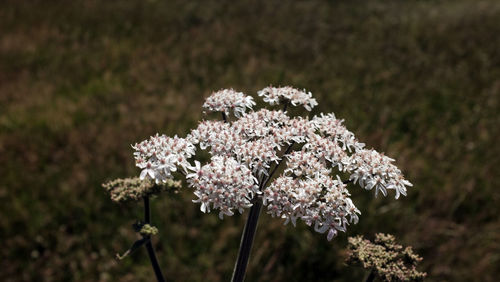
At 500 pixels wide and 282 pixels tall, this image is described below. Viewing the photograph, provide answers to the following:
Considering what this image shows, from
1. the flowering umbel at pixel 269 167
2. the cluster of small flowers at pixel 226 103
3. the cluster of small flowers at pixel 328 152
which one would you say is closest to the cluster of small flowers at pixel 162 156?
the flowering umbel at pixel 269 167

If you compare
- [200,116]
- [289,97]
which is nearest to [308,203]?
[289,97]

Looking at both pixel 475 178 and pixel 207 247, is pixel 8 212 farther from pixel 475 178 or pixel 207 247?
pixel 475 178

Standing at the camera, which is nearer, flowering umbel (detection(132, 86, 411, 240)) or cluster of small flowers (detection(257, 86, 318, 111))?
flowering umbel (detection(132, 86, 411, 240))

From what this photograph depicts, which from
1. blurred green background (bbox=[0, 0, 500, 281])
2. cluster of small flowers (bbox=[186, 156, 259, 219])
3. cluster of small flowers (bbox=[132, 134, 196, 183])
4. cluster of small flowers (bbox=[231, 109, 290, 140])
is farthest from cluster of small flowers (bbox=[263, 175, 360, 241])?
blurred green background (bbox=[0, 0, 500, 281])

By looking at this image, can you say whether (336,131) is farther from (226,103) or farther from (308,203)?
(226,103)

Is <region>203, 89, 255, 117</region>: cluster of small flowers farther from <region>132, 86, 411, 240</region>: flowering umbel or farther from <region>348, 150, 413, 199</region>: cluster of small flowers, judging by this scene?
<region>348, 150, 413, 199</region>: cluster of small flowers

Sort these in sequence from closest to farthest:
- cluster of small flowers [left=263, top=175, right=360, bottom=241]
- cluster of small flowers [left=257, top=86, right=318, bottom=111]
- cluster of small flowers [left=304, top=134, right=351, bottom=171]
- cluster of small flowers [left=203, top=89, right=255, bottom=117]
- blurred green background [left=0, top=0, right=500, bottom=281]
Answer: cluster of small flowers [left=263, top=175, right=360, bottom=241]
cluster of small flowers [left=304, top=134, right=351, bottom=171]
cluster of small flowers [left=203, top=89, right=255, bottom=117]
cluster of small flowers [left=257, top=86, right=318, bottom=111]
blurred green background [left=0, top=0, right=500, bottom=281]

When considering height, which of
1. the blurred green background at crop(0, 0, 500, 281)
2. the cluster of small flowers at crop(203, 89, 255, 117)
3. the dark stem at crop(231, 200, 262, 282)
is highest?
the blurred green background at crop(0, 0, 500, 281)

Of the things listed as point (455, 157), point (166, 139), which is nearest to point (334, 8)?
point (455, 157)
